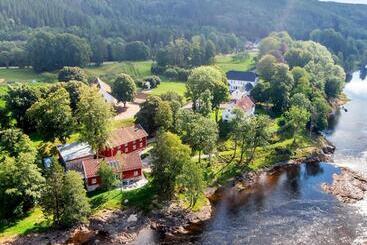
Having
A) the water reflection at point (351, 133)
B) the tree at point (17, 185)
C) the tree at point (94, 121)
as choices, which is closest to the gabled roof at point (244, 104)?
the water reflection at point (351, 133)

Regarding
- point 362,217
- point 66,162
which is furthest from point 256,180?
point 66,162

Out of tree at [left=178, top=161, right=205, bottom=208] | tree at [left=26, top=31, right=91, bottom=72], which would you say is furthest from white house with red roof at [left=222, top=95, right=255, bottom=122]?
tree at [left=26, top=31, right=91, bottom=72]

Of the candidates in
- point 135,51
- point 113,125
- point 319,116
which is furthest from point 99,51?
point 319,116

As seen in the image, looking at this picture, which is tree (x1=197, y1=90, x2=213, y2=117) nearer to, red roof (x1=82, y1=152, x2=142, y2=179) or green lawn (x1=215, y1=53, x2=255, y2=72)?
red roof (x1=82, y1=152, x2=142, y2=179)

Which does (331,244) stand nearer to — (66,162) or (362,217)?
(362,217)

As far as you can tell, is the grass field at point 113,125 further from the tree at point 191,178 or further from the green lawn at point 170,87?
the tree at point 191,178
